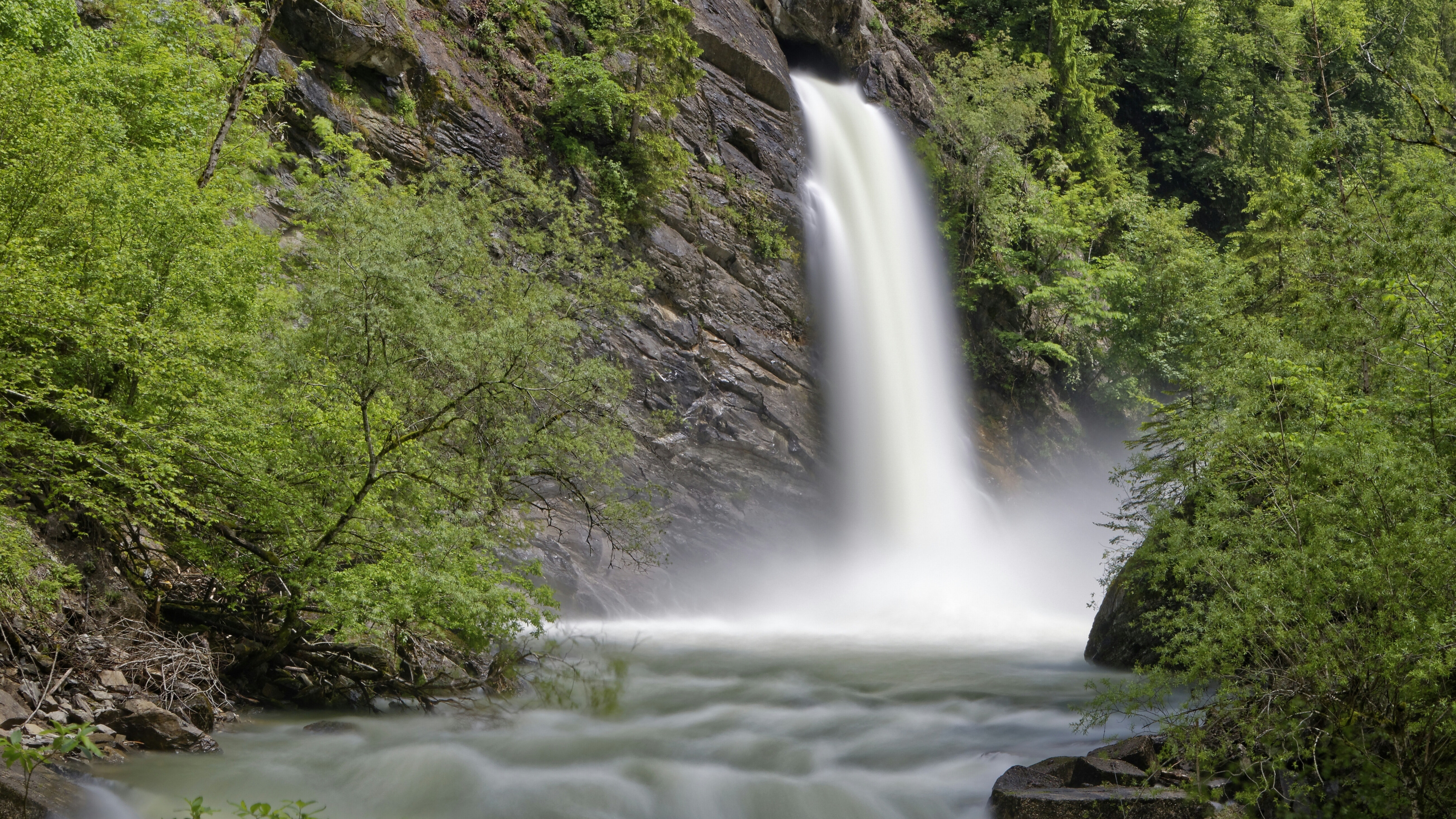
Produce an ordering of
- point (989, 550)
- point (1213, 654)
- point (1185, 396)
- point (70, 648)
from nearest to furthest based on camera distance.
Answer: point (1213, 654), point (70, 648), point (1185, 396), point (989, 550)

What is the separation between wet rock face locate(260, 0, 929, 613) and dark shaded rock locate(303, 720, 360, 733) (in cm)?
565

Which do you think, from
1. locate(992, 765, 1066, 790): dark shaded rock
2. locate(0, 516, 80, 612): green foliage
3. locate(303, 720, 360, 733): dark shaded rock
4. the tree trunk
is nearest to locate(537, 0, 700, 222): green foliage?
the tree trunk

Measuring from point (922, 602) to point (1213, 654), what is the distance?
15.0 m

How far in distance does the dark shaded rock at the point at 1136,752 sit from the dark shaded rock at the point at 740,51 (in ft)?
73.7

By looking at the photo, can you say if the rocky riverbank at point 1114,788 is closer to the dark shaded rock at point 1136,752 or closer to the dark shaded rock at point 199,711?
the dark shaded rock at point 1136,752

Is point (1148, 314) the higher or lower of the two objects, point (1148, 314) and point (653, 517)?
the higher

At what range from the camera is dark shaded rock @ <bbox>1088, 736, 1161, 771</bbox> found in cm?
752

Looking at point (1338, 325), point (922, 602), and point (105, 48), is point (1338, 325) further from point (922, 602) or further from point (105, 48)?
point (105, 48)

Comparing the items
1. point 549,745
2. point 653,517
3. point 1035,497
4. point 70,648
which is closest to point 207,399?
point 70,648

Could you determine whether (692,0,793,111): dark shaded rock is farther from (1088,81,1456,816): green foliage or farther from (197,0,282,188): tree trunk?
(1088,81,1456,816): green foliage

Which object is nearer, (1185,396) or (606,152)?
(1185,396)

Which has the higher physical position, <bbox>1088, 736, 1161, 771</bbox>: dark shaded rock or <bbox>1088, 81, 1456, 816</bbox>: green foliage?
<bbox>1088, 81, 1456, 816</bbox>: green foliage

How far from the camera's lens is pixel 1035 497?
28484 millimetres

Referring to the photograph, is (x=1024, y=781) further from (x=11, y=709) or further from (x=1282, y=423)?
(x=11, y=709)
